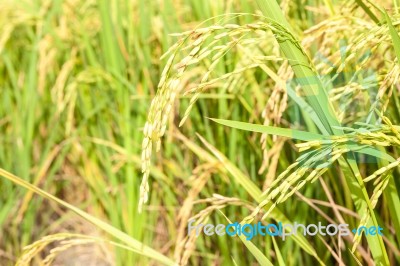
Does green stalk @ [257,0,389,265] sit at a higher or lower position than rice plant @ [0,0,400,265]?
higher

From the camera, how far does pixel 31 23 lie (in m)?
2.25

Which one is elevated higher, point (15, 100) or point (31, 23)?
point (31, 23)

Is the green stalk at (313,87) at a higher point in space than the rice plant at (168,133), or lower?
higher

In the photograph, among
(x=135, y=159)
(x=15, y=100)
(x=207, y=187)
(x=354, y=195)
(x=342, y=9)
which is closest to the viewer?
(x=354, y=195)

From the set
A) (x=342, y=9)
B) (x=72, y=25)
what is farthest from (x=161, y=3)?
(x=342, y=9)

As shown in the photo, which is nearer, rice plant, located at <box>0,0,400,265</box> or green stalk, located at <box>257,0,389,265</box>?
green stalk, located at <box>257,0,389,265</box>

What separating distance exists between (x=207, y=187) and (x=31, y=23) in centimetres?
90

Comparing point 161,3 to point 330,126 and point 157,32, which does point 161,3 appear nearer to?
point 157,32

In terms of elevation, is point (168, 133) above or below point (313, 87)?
below

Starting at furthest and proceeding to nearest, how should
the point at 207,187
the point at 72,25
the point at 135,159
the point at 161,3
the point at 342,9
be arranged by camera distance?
the point at 72,25, the point at 161,3, the point at 135,159, the point at 207,187, the point at 342,9

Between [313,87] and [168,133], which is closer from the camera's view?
[313,87]

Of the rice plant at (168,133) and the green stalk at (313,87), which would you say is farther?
the rice plant at (168,133)

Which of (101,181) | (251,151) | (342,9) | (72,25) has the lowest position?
(101,181)

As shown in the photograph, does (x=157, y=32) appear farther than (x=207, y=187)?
Yes
